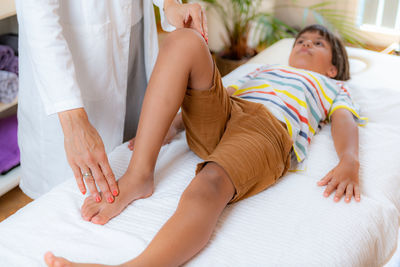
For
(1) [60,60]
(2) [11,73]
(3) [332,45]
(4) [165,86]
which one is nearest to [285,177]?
(4) [165,86]

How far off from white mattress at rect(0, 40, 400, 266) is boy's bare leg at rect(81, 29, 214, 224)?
0.19ft

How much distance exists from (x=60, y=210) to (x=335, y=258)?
26.5 inches

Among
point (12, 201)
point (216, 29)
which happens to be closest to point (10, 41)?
point (12, 201)

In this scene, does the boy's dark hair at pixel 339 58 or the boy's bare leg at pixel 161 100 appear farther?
the boy's dark hair at pixel 339 58

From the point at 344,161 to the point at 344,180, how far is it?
0.29 ft

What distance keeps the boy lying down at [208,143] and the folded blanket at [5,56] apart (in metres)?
0.81

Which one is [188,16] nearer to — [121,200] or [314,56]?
[121,200]

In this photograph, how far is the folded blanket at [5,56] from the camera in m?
1.75

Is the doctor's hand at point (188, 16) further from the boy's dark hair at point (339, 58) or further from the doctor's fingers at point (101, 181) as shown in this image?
the boy's dark hair at point (339, 58)

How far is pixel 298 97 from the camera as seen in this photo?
1471mm

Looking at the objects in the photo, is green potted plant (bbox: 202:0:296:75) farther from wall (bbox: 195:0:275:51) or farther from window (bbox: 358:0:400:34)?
window (bbox: 358:0:400:34)

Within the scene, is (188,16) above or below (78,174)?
above

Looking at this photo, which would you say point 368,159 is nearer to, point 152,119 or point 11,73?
point 152,119

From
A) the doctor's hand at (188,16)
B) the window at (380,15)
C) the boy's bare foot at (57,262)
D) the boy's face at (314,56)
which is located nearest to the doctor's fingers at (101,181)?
the boy's bare foot at (57,262)
